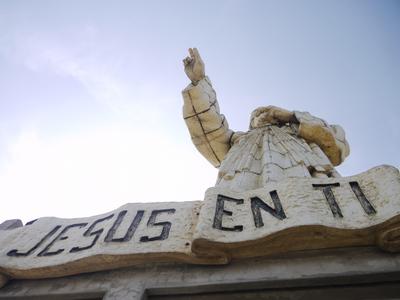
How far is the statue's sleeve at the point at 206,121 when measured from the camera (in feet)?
15.1

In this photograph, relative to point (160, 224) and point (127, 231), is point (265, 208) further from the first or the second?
point (127, 231)

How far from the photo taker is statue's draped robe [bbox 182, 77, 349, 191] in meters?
3.54

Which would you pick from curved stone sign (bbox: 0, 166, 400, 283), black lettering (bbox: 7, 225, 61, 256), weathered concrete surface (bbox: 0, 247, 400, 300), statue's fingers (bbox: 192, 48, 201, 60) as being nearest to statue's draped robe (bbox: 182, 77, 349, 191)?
statue's fingers (bbox: 192, 48, 201, 60)

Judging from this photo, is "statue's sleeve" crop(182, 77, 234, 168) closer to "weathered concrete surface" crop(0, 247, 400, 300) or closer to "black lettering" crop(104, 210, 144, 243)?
"black lettering" crop(104, 210, 144, 243)

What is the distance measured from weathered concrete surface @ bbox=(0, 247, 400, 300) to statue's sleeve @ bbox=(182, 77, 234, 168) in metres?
2.76

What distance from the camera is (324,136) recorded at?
14.4ft

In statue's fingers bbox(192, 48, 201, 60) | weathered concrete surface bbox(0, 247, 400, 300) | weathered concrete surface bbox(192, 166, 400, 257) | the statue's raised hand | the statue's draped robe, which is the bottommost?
weathered concrete surface bbox(0, 247, 400, 300)

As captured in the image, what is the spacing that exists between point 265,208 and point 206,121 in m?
2.64

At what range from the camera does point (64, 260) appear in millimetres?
2340

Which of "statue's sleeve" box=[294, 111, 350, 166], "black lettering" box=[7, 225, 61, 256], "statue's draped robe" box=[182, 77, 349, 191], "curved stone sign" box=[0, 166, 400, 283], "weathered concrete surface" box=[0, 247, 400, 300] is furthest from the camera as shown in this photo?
"statue's sleeve" box=[294, 111, 350, 166]

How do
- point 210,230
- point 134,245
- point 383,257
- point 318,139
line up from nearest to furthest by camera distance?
1. point 383,257
2. point 210,230
3. point 134,245
4. point 318,139

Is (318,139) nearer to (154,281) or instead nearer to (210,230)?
(210,230)

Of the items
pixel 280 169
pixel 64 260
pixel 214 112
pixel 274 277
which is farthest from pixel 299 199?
pixel 214 112

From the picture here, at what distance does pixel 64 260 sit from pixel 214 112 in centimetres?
296
